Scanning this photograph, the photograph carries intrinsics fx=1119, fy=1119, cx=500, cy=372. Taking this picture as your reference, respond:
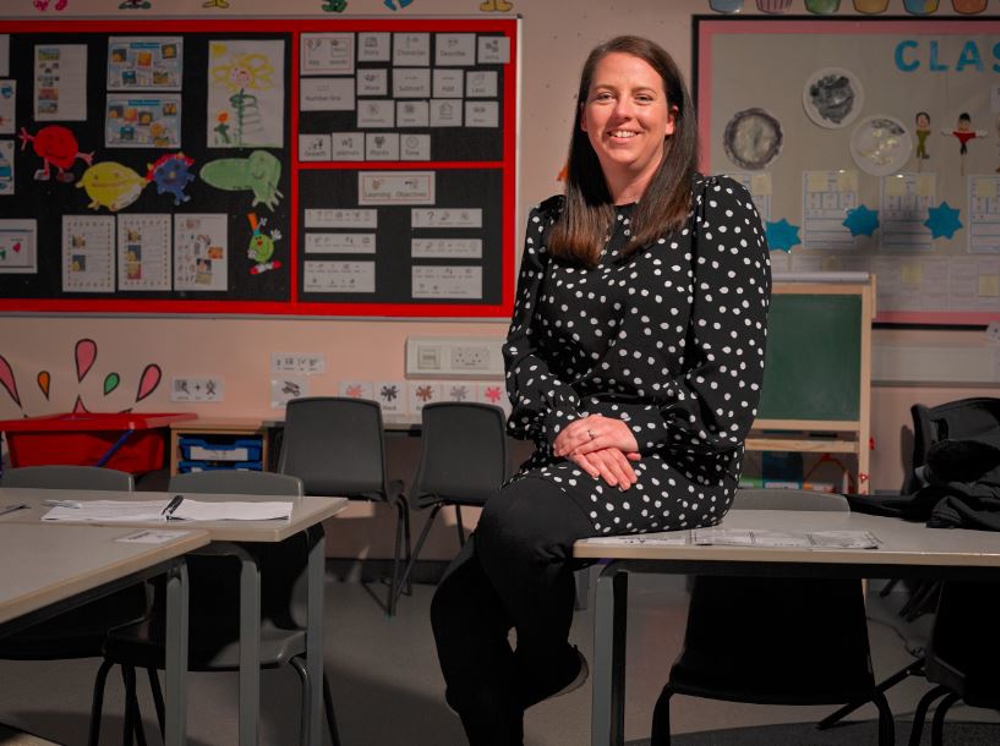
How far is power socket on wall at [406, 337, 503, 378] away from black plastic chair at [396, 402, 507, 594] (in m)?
0.57

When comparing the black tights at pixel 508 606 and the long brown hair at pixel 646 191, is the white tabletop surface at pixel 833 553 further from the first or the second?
the long brown hair at pixel 646 191

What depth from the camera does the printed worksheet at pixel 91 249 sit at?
529 centimetres

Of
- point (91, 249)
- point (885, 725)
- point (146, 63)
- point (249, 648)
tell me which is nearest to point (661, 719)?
point (885, 725)

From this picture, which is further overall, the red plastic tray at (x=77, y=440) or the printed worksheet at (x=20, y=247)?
the printed worksheet at (x=20, y=247)

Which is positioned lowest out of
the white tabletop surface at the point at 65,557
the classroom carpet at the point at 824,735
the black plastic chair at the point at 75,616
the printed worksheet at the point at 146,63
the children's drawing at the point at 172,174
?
the classroom carpet at the point at 824,735

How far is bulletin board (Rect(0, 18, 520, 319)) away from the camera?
17.0 ft

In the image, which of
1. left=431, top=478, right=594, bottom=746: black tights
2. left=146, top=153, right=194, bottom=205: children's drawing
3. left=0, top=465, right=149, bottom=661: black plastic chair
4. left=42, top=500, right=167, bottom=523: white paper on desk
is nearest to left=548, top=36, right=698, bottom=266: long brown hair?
left=431, top=478, right=594, bottom=746: black tights

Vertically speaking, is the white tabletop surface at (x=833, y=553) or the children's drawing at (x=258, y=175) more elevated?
the children's drawing at (x=258, y=175)

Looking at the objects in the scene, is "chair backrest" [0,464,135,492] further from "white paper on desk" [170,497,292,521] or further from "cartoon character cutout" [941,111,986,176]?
"cartoon character cutout" [941,111,986,176]

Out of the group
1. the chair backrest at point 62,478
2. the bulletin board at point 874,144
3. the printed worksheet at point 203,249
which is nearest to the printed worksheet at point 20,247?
the printed worksheet at point 203,249

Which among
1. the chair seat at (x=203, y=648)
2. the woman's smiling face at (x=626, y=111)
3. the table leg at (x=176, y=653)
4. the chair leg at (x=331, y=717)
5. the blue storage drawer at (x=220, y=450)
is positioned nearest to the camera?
the table leg at (x=176, y=653)

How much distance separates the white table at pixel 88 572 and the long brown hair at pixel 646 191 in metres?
0.86

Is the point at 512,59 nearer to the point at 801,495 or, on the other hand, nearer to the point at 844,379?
the point at 844,379

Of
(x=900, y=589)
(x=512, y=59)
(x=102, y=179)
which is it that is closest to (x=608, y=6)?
(x=512, y=59)
